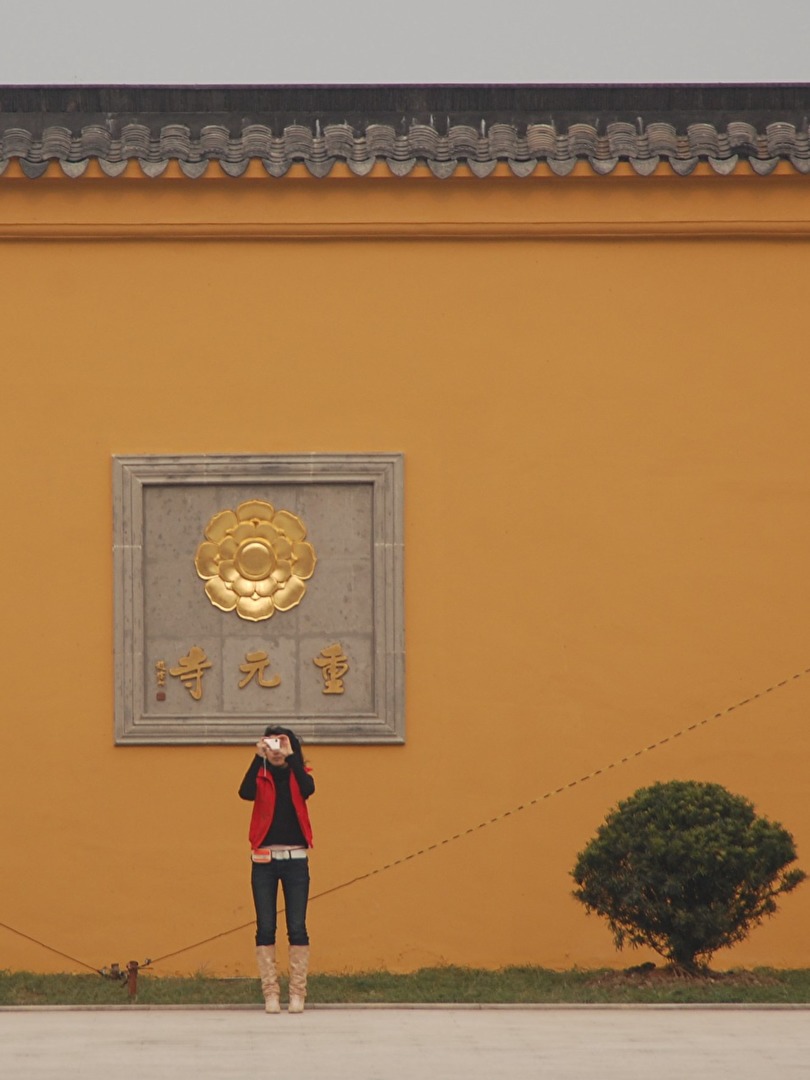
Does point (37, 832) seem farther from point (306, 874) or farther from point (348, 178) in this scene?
point (348, 178)

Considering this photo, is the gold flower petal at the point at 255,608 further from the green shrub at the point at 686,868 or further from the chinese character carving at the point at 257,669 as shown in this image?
the green shrub at the point at 686,868

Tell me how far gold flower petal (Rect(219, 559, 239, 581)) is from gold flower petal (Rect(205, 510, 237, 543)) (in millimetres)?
134

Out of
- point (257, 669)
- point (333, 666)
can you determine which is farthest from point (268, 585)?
point (333, 666)

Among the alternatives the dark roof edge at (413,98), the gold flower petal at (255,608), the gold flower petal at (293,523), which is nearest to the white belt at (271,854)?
the gold flower petal at (255,608)

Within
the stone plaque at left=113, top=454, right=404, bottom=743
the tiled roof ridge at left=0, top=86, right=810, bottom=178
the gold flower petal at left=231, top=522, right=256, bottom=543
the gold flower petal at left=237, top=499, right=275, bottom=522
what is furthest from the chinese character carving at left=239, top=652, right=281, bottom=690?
the tiled roof ridge at left=0, top=86, right=810, bottom=178

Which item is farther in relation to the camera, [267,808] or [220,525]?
[220,525]

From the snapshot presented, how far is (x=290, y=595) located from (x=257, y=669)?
1.37 feet

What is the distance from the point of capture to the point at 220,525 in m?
10.4

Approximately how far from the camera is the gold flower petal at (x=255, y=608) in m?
10.3

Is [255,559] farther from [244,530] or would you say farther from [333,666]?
[333,666]

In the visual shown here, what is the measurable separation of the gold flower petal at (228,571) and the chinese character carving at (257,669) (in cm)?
40

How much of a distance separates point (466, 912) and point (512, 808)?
578mm
